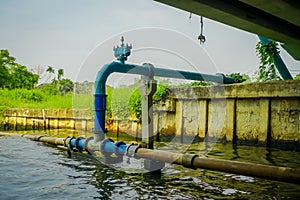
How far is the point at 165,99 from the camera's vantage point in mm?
8141

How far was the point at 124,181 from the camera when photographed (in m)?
4.14

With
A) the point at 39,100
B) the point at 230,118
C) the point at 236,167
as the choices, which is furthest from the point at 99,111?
the point at 39,100

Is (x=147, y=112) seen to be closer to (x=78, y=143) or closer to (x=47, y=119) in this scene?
(x=78, y=143)

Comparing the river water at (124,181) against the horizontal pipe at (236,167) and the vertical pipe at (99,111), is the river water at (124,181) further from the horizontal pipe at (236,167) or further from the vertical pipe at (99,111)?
the vertical pipe at (99,111)

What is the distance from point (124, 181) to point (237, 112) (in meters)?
3.60

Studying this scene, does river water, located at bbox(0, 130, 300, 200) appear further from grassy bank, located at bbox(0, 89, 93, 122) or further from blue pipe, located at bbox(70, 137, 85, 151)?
grassy bank, located at bbox(0, 89, 93, 122)

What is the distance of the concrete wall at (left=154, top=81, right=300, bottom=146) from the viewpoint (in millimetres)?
6078

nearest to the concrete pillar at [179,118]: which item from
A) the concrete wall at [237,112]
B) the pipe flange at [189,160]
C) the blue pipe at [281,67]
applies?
the concrete wall at [237,112]

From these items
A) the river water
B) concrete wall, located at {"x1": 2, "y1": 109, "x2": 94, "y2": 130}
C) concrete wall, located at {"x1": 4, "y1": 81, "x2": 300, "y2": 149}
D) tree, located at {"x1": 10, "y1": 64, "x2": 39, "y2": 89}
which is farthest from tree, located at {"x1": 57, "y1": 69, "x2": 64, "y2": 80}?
the river water

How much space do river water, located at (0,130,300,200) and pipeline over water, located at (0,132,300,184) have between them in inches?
12.9

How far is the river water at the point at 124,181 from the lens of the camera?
3.57 m

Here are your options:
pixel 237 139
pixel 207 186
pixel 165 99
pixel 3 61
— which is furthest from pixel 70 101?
pixel 3 61

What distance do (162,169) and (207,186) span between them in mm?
1019

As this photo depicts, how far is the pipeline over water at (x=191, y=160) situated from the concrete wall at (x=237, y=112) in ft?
10.5
